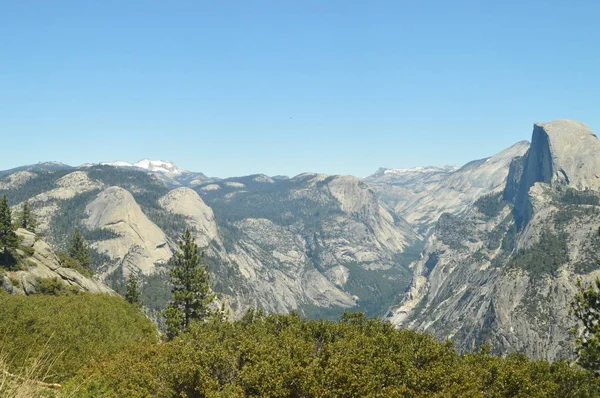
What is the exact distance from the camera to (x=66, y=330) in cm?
4609

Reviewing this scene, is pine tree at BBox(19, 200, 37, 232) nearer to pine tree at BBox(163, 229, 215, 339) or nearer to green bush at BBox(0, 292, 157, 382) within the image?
pine tree at BBox(163, 229, 215, 339)

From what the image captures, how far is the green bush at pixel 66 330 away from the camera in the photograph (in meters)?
38.8

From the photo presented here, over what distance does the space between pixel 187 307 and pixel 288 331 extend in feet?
117

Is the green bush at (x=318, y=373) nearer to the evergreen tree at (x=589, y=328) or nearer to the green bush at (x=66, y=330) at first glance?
the evergreen tree at (x=589, y=328)

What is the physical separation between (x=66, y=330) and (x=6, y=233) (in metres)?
49.0

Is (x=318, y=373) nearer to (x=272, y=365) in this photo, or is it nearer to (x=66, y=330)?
(x=272, y=365)

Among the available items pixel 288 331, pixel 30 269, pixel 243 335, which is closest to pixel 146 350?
pixel 243 335

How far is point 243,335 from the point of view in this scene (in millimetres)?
44719

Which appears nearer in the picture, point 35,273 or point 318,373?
point 318,373

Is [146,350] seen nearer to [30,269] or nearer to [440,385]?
[440,385]

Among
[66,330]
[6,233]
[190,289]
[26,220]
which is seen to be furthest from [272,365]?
[26,220]

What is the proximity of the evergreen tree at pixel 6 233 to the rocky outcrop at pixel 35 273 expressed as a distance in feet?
11.2

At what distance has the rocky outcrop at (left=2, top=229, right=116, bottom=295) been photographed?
73.2 meters

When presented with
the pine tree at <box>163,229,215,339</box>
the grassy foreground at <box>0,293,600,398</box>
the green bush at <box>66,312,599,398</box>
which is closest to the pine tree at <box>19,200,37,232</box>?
the pine tree at <box>163,229,215,339</box>
